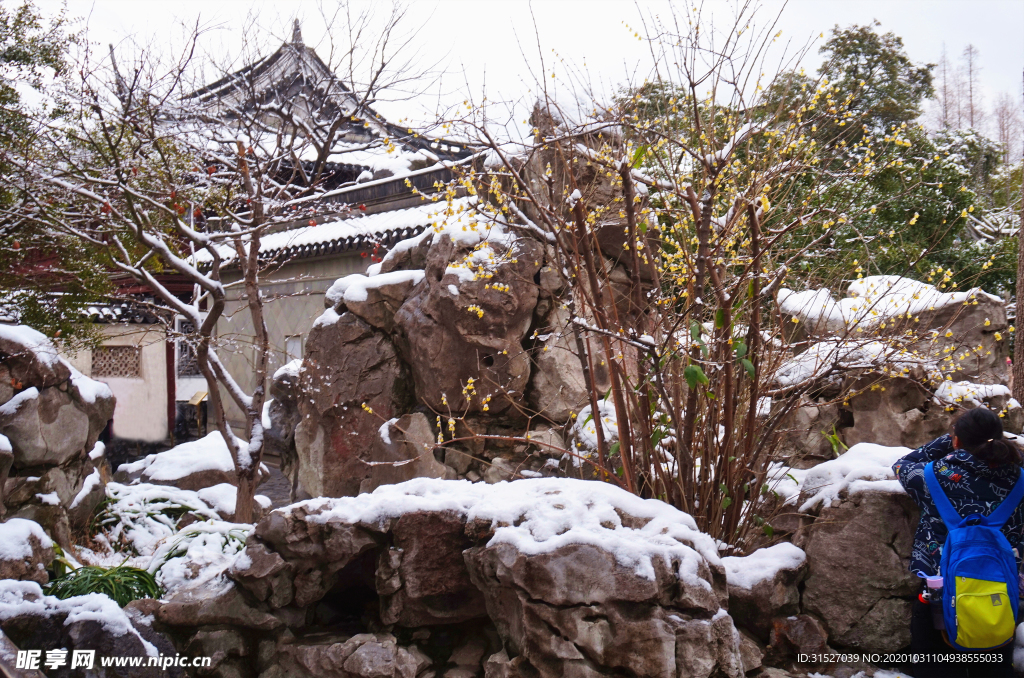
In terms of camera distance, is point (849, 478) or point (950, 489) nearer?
point (950, 489)

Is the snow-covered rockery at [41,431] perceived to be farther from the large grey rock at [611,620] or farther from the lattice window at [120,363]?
the lattice window at [120,363]

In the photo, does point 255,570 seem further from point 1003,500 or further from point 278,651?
point 1003,500

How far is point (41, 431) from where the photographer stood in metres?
5.85

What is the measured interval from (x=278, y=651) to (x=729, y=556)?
2400 millimetres

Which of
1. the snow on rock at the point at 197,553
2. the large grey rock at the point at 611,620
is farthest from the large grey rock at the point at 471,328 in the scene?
the large grey rock at the point at 611,620

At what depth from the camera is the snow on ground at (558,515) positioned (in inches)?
116

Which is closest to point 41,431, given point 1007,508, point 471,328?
point 471,328

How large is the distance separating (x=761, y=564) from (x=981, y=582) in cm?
95

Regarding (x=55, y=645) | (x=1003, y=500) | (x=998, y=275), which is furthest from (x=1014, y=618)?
(x=998, y=275)

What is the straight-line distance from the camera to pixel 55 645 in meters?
3.51

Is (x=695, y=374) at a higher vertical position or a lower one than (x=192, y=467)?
higher

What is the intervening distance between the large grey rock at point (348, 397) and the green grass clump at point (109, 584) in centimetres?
271

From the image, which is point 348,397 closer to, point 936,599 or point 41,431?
point 41,431

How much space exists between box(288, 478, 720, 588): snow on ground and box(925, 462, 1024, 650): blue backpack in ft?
3.30
